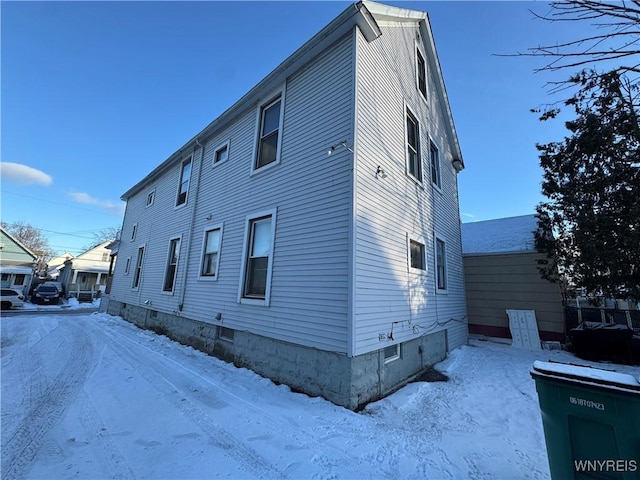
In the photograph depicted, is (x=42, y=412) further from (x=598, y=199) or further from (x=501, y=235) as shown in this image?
(x=501, y=235)

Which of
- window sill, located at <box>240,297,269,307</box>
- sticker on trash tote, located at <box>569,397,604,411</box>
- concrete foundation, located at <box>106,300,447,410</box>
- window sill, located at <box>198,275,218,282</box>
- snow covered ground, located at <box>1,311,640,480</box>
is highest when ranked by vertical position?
window sill, located at <box>198,275,218,282</box>

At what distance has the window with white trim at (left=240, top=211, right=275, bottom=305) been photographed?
6082 mm

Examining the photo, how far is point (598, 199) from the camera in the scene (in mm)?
7418

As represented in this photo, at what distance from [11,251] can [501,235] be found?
130 feet

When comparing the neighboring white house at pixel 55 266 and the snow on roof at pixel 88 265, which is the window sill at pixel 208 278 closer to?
the snow on roof at pixel 88 265

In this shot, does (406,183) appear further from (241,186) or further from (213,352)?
(213,352)

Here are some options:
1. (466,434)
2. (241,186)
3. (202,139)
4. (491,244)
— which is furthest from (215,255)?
(491,244)

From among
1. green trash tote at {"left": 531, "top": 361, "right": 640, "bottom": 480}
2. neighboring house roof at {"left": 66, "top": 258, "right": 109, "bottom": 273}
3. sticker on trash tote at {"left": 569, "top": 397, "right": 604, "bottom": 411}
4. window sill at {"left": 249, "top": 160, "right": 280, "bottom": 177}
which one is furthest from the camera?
neighboring house roof at {"left": 66, "top": 258, "right": 109, "bottom": 273}

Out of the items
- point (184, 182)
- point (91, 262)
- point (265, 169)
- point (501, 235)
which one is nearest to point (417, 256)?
point (265, 169)

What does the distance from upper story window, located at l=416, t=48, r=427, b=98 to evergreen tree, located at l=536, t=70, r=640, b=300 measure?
3.61 metres

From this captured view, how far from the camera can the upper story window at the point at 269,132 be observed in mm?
6952

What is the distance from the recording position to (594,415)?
88.7 inches

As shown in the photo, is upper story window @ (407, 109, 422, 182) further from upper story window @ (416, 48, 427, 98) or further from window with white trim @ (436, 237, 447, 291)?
window with white trim @ (436, 237, 447, 291)

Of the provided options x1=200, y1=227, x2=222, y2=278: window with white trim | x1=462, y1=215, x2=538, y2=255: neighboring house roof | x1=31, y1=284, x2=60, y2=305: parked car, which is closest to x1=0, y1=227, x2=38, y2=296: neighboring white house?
x1=31, y1=284, x2=60, y2=305: parked car
